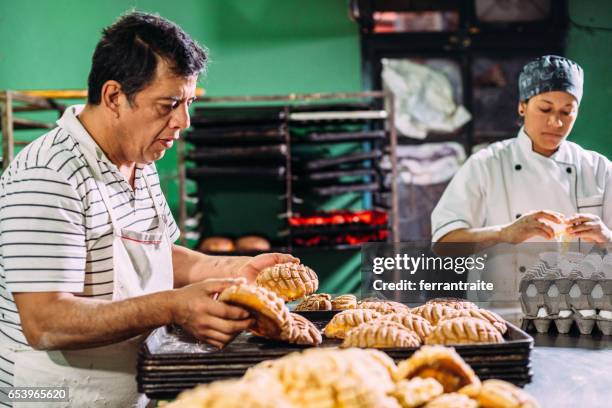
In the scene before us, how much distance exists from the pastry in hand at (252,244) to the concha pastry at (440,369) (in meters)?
4.07

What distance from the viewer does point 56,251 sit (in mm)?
1869

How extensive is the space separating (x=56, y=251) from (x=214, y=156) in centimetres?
350

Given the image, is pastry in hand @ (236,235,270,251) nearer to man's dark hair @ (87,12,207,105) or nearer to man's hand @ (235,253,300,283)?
man's hand @ (235,253,300,283)

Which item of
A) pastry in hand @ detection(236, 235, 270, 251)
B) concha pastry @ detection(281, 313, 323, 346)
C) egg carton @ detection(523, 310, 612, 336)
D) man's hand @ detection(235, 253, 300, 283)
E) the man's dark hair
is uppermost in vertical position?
the man's dark hair

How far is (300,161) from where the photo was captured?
5637 millimetres

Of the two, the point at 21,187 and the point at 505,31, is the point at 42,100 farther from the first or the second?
the point at 505,31

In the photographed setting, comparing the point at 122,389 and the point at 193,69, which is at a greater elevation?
the point at 193,69

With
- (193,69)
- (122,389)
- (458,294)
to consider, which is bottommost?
(122,389)

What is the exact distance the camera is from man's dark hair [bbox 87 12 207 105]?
2023 mm

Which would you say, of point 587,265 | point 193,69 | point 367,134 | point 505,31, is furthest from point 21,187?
point 505,31

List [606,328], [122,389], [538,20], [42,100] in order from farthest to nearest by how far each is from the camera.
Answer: [538,20] < [42,100] < [606,328] < [122,389]

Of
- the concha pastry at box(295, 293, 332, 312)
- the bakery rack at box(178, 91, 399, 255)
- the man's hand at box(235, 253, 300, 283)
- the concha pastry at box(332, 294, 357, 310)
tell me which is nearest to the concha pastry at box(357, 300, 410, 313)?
the concha pastry at box(332, 294, 357, 310)

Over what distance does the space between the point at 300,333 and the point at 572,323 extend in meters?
1.22

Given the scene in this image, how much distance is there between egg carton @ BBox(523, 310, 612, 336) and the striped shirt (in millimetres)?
1529
